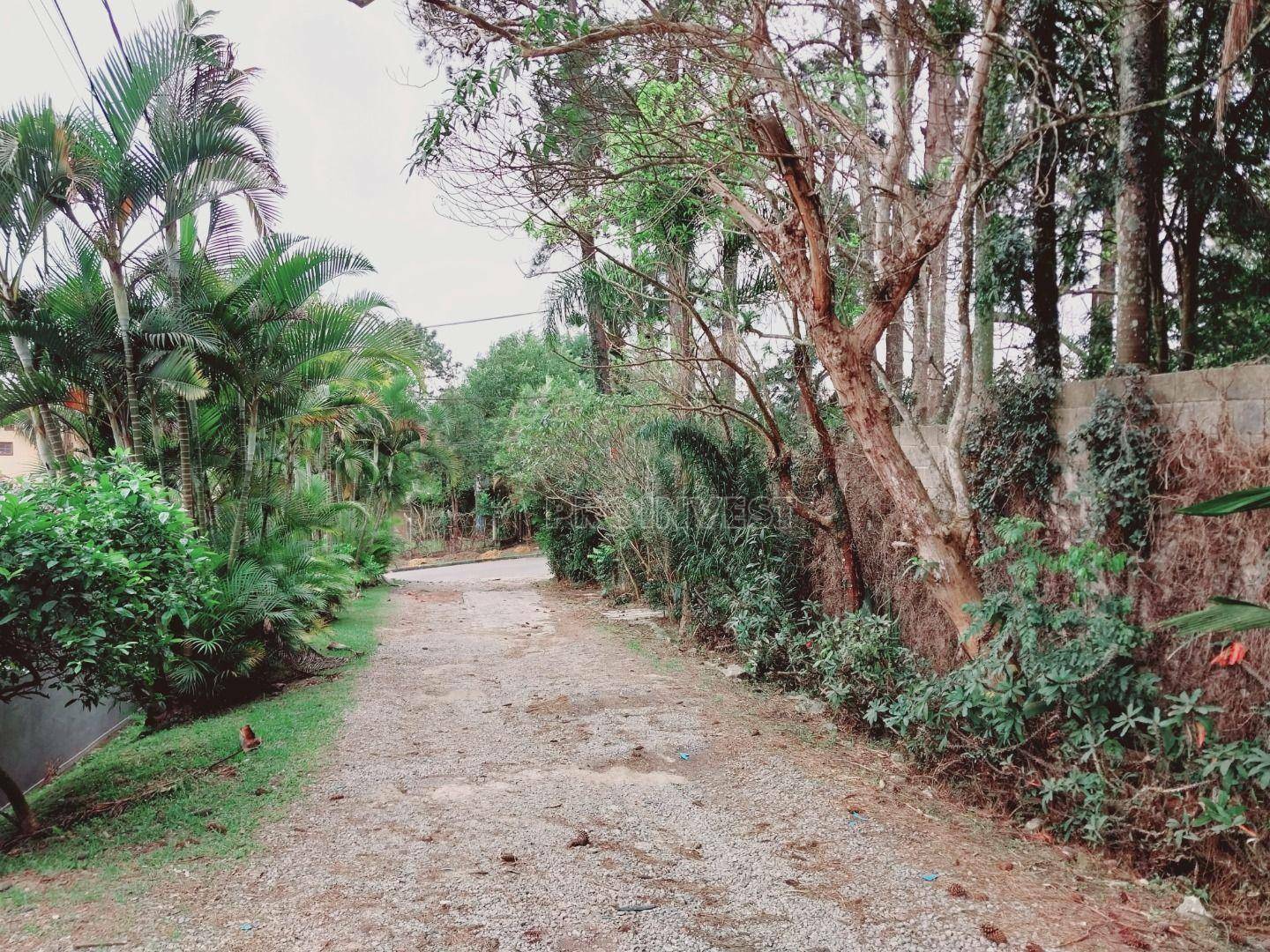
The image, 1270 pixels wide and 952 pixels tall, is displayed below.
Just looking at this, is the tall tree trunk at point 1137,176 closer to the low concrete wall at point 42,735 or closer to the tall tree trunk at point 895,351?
the tall tree trunk at point 895,351

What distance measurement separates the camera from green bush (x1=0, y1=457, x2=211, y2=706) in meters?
3.78

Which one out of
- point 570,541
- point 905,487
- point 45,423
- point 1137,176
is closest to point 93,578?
point 45,423

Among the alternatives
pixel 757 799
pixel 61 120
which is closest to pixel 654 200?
pixel 61 120

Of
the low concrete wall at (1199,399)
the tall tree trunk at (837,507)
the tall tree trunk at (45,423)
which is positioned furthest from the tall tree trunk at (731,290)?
the tall tree trunk at (45,423)

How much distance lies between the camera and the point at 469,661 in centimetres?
848

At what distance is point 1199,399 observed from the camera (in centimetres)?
378

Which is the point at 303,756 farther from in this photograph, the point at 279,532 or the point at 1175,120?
the point at 1175,120

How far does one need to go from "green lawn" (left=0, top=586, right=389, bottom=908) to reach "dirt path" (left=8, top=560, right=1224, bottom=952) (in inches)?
9.5

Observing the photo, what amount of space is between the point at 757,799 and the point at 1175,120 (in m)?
6.32

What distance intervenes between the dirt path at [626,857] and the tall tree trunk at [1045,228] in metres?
3.37

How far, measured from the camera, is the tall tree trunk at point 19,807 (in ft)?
13.5

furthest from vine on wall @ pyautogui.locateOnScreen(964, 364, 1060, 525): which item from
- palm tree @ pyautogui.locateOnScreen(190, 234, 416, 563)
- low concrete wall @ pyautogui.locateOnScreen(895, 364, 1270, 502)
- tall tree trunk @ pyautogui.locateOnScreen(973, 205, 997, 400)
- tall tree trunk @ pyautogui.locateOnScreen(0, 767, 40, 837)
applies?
palm tree @ pyautogui.locateOnScreen(190, 234, 416, 563)

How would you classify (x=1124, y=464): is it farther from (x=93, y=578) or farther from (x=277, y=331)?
(x=277, y=331)

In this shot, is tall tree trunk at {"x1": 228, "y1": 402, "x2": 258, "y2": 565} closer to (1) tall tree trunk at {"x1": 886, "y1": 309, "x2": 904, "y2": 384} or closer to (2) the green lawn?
(2) the green lawn
